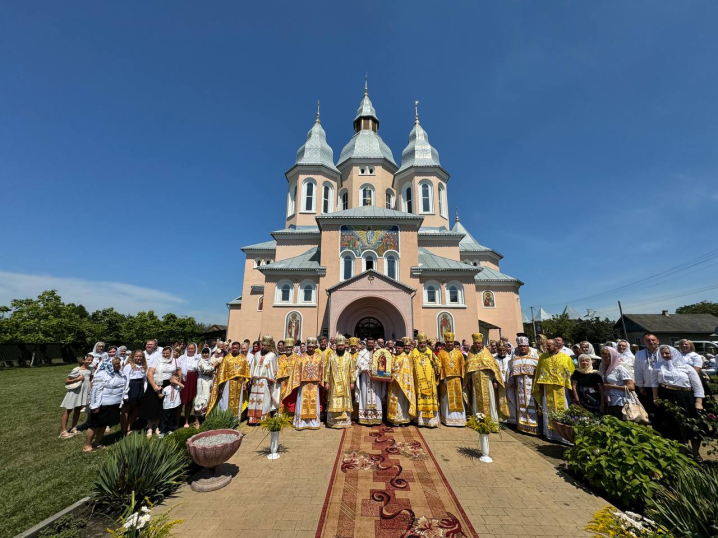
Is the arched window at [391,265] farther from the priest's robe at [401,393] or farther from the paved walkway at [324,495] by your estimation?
the paved walkway at [324,495]

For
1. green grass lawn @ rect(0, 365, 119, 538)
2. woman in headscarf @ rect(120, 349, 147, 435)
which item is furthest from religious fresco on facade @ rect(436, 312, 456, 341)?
green grass lawn @ rect(0, 365, 119, 538)

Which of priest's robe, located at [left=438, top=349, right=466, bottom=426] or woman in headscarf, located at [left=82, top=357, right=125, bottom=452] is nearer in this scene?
woman in headscarf, located at [left=82, top=357, right=125, bottom=452]

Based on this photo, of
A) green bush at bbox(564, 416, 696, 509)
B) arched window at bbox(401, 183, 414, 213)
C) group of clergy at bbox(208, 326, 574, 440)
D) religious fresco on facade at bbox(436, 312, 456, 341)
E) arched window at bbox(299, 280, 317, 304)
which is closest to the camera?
green bush at bbox(564, 416, 696, 509)

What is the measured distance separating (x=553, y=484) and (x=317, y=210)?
24298 mm

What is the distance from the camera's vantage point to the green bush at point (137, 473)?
3604 mm

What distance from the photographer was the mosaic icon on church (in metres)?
7.17

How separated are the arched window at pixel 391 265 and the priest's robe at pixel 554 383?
13499mm

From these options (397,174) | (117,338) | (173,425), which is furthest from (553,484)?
(117,338)

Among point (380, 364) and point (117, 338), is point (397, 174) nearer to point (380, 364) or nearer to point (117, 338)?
point (380, 364)

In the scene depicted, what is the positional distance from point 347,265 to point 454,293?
298 inches

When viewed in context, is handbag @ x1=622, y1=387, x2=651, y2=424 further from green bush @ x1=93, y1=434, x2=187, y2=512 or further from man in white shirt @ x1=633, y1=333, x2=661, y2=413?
green bush @ x1=93, y1=434, x2=187, y2=512

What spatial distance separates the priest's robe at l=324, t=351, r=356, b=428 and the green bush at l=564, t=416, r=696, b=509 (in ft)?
14.7

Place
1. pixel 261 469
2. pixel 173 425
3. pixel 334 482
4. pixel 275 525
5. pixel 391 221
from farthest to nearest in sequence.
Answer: pixel 391 221 < pixel 173 425 < pixel 261 469 < pixel 334 482 < pixel 275 525

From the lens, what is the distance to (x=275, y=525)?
11.1 ft
